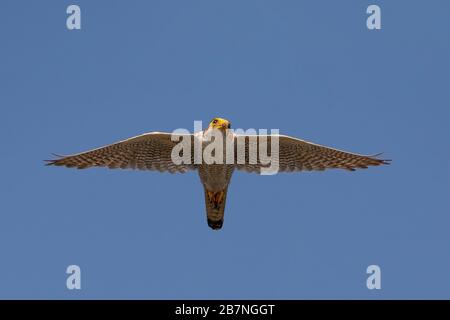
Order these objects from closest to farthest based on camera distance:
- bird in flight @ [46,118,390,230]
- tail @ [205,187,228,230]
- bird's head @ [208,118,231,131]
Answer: bird's head @ [208,118,231,131]
bird in flight @ [46,118,390,230]
tail @ [205,187,228,230]

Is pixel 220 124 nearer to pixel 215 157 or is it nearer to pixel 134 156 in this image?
pixel 215 157

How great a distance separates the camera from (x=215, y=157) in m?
14.8

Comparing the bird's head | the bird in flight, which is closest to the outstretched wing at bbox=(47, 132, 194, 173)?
the bird in flight

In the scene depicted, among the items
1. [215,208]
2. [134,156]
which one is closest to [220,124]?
[215,208]

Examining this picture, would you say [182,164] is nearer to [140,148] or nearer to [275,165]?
[140,148]

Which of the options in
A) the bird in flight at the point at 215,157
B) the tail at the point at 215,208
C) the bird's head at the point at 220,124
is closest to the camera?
the bird's head at the point at 220,124

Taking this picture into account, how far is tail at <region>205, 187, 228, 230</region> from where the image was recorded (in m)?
15.1

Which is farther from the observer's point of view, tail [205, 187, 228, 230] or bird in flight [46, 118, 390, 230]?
tail [205, 187, 228, 230]

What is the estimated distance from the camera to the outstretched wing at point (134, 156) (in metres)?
15.1

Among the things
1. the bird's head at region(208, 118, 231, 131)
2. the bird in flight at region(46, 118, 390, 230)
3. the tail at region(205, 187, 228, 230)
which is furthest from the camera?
the tail at region(205, 187, 228, 230)

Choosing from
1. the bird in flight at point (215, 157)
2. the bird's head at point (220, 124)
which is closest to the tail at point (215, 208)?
the bird in flight at point (215, 157)

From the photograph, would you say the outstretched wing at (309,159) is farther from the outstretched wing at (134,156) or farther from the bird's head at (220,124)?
the outstretched wing at (134,156)

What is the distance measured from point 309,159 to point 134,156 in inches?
152

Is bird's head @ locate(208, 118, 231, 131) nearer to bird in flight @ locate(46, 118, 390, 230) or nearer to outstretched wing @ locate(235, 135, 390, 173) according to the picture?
bird in flight @ locate(46, 118, 390, 230)
